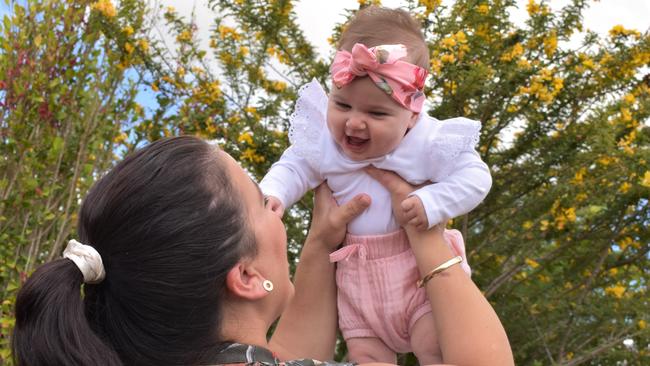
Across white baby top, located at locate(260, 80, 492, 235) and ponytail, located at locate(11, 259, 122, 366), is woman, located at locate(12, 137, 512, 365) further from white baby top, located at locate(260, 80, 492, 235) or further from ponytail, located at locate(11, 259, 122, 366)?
white baby top, located at locate(260, 80, 492, 235)

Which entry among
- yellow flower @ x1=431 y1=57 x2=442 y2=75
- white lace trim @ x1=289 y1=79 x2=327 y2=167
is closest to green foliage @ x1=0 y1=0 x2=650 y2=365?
yellow flower @ x1=431 y1=57 x2=442 y2=75

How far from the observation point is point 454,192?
6.47 feet

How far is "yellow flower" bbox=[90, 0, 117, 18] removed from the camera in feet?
15.5

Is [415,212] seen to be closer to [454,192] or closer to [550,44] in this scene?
[454,192]

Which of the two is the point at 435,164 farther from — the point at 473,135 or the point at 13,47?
the point at 13,47

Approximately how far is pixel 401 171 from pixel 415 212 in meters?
0.16

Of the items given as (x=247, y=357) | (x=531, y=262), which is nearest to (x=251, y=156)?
(x=531, y=262)

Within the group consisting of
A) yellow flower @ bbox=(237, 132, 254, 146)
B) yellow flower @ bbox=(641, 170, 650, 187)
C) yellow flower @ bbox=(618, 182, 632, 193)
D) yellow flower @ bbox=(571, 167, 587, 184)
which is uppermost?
yellow flower @ bbox=(237, 132, 254, 146)

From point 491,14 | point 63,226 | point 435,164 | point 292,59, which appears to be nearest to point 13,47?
point 63,226

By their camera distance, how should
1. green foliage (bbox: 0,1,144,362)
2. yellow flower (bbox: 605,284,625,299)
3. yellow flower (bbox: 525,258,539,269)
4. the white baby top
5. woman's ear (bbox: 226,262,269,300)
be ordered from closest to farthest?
1. woman's ear (bbox: 226,262,269,300)
2. the white baby top
3. green foliage (bbox: 0,1,144,362)
4. yellow flower (bbox: 525,258,539,269)
5. yellow flower (bbox: 605,284,625,299)

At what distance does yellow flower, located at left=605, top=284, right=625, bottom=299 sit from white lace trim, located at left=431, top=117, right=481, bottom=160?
3267 millimetres

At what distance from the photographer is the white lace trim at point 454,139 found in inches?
78.3

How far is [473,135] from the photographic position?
2.02m

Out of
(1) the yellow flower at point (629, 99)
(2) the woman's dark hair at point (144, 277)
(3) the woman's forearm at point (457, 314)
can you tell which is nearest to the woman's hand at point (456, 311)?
(3) the woman's forearm at point (457, 314)
